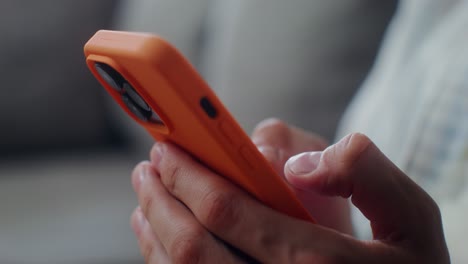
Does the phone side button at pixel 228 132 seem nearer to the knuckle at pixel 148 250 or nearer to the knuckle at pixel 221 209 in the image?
the knuckle at pixel 221 209

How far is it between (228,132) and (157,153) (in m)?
0.12

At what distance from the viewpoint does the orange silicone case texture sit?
0.85ft

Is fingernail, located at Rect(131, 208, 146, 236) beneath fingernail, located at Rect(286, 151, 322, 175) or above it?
beneath

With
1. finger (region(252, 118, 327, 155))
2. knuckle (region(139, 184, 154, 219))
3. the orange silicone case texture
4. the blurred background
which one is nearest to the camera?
the orange silicone case texture

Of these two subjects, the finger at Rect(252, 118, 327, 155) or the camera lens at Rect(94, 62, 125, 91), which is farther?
the finger at Rect(252, 118, 327, 155)

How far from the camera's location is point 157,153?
40cm

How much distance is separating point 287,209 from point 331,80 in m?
0.48

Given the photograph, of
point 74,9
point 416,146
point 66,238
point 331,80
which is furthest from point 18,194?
point 416,146

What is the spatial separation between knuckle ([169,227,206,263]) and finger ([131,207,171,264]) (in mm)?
49

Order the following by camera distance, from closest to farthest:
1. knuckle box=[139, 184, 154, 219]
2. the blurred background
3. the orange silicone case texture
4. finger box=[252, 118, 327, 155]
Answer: the orange silicone case texture, knuckle box=[139, 184, 154, 219], finger box=[252, 118, 327, 155], the blurred background

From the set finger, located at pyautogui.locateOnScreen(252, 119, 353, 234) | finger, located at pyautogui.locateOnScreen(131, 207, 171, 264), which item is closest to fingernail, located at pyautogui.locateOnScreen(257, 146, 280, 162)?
finger, located at pyautogui.locateOnScreen(252, 119, 353, 234)

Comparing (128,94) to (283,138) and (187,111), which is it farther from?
(283,138)

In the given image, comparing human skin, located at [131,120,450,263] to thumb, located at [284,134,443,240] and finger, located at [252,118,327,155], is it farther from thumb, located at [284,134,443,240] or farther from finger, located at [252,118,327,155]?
finger, located at [252,118,327,155]

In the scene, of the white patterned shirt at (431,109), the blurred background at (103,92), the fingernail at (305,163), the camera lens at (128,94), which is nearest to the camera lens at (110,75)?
the camera lens at (128,94)
